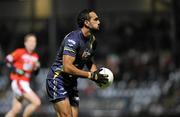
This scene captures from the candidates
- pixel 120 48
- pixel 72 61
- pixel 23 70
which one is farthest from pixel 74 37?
pixel 120 48

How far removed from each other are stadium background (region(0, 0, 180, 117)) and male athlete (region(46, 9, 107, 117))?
10.7 meters

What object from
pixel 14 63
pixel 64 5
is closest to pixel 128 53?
pixel 64 5

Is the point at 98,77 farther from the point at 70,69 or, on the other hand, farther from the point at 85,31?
the point at 85,31

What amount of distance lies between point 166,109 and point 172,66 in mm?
1516

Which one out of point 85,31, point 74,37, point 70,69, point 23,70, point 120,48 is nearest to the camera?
point 70,69

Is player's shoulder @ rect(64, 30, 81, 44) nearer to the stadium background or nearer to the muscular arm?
the muscular arm

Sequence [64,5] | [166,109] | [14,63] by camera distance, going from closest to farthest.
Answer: [14,63], [166,109], [64,5]

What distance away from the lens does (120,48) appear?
23438 millimetres

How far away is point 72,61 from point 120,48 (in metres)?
12.0

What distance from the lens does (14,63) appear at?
51.2 feet

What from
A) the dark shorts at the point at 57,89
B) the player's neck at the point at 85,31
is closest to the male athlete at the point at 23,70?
the dark shorts at the point at 57,89

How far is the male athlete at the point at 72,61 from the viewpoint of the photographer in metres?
11.6

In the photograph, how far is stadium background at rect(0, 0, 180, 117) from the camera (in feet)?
74.6

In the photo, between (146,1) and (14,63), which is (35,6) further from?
(14,63)
